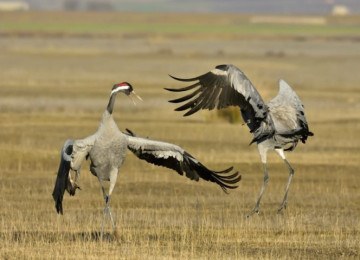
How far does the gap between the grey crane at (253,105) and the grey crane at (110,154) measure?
0.72 meters

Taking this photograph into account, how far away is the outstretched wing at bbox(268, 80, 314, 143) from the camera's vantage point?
54.2ft

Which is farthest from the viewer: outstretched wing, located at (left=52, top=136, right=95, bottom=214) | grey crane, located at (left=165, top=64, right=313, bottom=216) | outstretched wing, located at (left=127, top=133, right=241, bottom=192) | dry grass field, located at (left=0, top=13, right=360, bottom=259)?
grey crane, located at (left=165, top=64, right=313, bottom=216)

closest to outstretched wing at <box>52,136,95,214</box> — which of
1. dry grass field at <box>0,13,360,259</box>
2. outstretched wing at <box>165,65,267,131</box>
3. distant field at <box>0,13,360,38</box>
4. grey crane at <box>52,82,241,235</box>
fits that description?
grey crane at <box>52,82,241,235</box>

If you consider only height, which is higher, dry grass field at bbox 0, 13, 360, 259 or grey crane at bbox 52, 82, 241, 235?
grey crane at bbox 52, 82, 241, 235

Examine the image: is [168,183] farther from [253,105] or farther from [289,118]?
[253,105]

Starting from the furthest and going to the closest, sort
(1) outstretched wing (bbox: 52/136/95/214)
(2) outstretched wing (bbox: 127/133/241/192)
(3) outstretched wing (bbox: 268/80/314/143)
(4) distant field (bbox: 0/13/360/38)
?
(4) distant field (bbox: 0/13/360/38) < (3) outstretched wing (bbox: 268/80/314/143) < (2) outstretched wing (bbox: 127/133/241/192) < (1) outstretched wing (bbox: 52/136/95/214)

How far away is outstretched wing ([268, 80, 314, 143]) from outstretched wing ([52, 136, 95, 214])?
364 cm

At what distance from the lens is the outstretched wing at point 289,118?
16.5 m

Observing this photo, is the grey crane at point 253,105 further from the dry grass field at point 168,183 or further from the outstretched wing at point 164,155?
the dry grass field at point 168,183

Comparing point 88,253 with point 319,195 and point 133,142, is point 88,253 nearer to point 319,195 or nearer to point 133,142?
point 133,142

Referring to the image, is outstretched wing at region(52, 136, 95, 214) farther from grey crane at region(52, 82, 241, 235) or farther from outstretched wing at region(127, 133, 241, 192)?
outstretched wing at region(127, 133, 241, 192)

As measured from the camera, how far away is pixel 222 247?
13203 mm

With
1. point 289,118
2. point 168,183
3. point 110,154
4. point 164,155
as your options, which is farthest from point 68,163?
point 168,183

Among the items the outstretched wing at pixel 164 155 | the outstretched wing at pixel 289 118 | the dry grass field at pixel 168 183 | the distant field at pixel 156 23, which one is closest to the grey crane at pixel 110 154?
the outstretched wing at pixel 164 155
